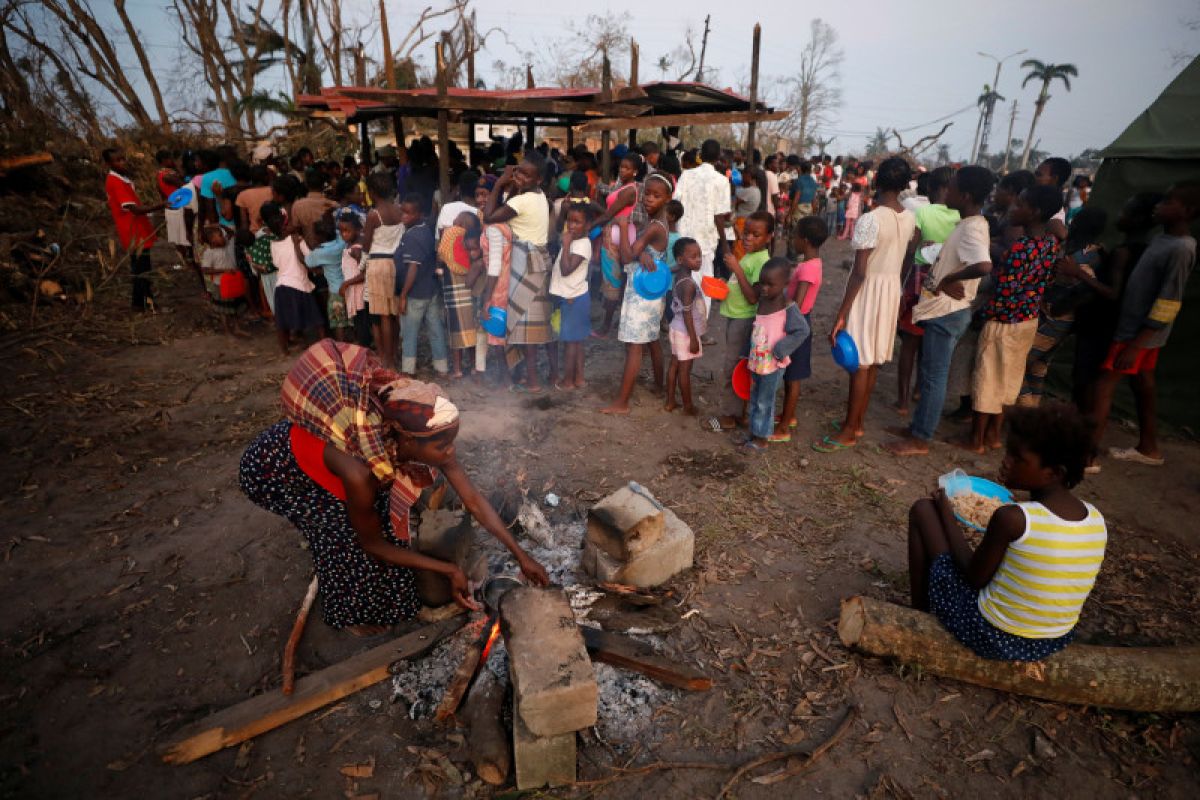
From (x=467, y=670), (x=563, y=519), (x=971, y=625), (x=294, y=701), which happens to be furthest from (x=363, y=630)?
(x=971, y=625)

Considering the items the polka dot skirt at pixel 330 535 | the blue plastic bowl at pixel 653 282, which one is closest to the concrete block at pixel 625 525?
the polka dot skirt at pixel 330 535

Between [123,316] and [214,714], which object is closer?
[214,714]

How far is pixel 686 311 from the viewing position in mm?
5188

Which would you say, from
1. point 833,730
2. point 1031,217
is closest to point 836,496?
point 833,730

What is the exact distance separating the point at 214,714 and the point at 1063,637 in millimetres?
3654

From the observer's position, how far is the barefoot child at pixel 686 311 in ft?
16.5

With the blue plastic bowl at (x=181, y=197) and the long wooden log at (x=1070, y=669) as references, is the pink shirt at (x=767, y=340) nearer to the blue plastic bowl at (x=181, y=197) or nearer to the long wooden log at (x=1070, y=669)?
the long wooden log at (x=1070, y=669)

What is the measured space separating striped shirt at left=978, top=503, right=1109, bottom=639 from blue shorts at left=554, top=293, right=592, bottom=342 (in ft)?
13.6

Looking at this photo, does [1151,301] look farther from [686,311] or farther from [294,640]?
[294,640]

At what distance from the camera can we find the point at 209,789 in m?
2.32

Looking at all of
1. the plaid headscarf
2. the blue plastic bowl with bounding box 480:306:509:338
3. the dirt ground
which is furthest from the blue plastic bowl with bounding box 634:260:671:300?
the plaid headscarf

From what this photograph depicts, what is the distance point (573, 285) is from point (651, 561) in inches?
125

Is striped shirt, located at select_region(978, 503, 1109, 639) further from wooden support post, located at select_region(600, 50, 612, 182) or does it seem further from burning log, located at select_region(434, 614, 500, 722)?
wooden support post, located at select_region(600, 50, 612, 182)

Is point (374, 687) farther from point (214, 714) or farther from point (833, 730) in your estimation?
point (833, 730)
